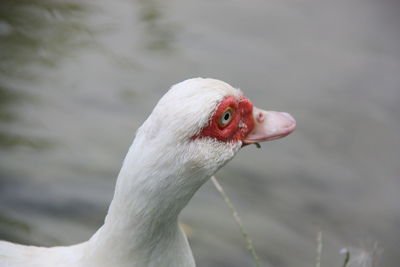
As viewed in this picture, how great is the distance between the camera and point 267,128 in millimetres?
2117

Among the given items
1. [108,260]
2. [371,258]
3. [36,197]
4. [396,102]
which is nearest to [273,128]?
[108,260]

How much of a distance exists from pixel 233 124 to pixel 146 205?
1.30ft

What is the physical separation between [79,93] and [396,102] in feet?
7.38

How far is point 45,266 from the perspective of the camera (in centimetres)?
199

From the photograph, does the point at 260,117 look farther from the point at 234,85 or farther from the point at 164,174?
the point at 234,85

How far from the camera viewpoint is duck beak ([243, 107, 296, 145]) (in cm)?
209

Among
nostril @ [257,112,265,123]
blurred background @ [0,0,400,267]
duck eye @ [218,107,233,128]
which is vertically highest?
duck eye @ [218,107,233,128]

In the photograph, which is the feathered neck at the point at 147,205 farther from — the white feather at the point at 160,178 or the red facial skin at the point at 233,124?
the red facial skin at the point at 233,124

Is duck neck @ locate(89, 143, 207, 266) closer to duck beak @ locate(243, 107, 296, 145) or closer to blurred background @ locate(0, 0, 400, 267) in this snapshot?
duck beak @ locate(243, 107, 296, 145)

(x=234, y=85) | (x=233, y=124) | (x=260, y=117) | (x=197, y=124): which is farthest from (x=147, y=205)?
(x=234, y=85)

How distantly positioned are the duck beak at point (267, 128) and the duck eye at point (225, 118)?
6.5 inches

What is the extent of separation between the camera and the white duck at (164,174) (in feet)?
5.65

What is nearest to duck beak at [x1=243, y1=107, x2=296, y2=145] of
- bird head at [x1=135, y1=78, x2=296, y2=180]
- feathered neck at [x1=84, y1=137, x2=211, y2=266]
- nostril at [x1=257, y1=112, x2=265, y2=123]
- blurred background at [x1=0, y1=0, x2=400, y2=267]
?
nostril at [x1=257, y1=112, x2=265, y2=123]

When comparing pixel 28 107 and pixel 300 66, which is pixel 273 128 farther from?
pixel 300 66
